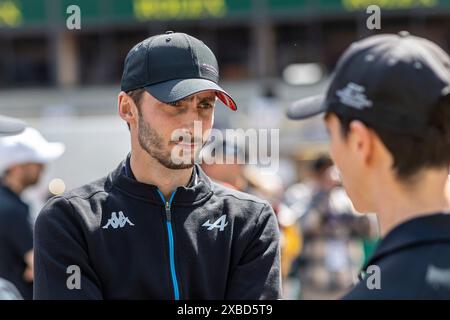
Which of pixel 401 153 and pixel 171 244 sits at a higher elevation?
pixel 401 153

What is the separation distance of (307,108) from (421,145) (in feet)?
1.49

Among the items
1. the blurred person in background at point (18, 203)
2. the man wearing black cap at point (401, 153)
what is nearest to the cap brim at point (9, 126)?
the blurred person in background at point (18, 203)

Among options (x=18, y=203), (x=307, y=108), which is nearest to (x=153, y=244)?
(x=307, y=108)

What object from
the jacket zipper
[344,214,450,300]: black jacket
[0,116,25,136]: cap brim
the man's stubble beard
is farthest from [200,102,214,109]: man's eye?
[344,214,450,300]: black jacket

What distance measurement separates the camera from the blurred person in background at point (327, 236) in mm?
8422

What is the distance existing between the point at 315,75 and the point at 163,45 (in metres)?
21.0

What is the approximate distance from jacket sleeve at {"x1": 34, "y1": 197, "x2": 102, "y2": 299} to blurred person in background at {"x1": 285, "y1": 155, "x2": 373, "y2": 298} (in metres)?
5.83

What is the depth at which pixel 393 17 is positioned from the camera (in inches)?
857

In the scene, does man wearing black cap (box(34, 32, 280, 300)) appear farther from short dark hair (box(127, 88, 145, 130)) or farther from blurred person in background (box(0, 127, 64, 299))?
blurred person in background (box(0, 127, 64, 299))

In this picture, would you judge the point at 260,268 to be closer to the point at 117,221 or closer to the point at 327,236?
the point at 117,221

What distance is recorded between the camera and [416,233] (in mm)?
1794

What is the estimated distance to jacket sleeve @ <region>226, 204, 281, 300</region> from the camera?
264 centimetres

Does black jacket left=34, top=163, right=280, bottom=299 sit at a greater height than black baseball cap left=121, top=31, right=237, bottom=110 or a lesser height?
lesser
